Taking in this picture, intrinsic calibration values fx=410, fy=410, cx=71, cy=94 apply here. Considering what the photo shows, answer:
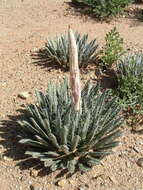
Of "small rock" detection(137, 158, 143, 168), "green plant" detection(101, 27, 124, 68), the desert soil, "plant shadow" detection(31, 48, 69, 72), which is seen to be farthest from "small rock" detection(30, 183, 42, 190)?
"green plant" detection(101, 27, 124, 68)

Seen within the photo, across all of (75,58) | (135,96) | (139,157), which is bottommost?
(139,157)

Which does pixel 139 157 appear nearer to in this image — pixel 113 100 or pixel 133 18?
pixel 113 100

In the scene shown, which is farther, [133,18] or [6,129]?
[133,18]

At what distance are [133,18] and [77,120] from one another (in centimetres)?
478

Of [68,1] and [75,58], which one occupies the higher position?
[75,58]

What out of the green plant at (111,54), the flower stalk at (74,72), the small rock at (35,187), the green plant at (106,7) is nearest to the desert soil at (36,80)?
the small rock at (35,187)

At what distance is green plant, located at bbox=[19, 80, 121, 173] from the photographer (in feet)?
14.5

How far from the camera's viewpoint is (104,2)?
333 inches

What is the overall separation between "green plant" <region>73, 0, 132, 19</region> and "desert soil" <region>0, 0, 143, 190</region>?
0.19 meters

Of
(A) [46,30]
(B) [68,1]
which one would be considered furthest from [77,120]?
(B) [68,1]

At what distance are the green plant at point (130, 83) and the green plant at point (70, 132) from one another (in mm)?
625

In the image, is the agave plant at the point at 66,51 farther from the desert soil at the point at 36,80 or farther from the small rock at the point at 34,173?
the small rock at the point at 34,173

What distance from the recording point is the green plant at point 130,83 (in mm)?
5426

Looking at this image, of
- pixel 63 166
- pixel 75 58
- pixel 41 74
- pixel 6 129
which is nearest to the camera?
pixel 75 58
